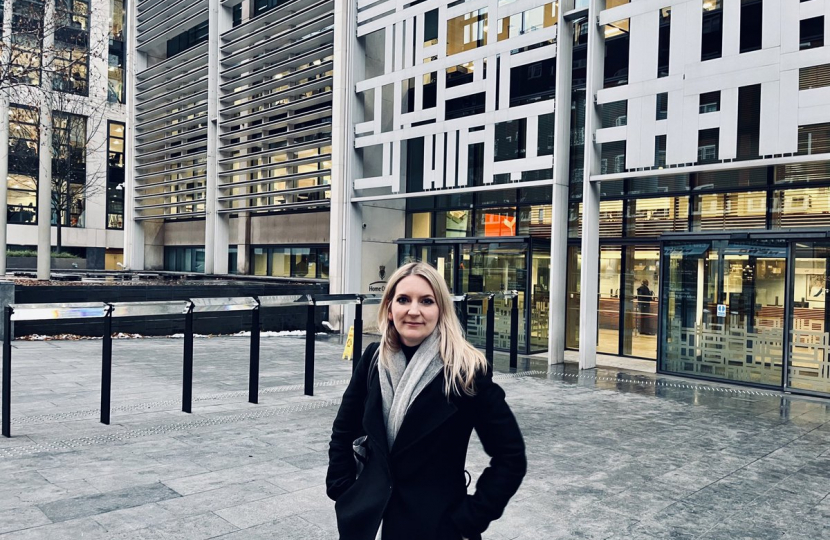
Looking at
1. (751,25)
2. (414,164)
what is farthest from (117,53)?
(751,25)

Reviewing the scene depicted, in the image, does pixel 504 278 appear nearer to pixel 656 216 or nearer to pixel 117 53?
pixel 656 216

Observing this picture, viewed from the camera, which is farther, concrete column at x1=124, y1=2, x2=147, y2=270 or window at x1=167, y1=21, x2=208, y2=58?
concrete column at x1=124, y1=2, x2=147, y2=270

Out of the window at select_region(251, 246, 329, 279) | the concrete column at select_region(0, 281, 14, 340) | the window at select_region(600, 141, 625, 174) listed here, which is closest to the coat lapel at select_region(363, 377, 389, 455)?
the window at select_region(600, 141, 625, 174)

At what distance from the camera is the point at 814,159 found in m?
9.68

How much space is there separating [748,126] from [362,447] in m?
10.5

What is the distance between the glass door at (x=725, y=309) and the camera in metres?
10.7

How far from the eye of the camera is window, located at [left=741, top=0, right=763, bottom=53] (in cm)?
1134

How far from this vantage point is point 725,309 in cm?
1126

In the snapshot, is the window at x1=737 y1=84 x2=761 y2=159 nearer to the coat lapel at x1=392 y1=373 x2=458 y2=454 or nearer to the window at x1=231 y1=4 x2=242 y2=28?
the coat lapel at x1=392 y1=373 x2=458 y2=454

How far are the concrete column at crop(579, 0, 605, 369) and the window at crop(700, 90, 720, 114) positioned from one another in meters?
1.88

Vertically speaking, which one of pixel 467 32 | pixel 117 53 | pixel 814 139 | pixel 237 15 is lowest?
pixel 814 139

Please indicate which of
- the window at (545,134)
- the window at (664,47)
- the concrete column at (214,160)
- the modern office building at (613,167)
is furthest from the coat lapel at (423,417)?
the concrete column at (214,160)

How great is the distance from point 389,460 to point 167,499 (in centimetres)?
322

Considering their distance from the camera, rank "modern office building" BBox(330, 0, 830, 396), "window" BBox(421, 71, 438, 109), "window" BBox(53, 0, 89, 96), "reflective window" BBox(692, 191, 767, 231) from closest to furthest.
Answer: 1. "modern office building" BBox(330, 0, 830, 396)
2. "window" BBox(53, 0, 89, 96)
3. "reflective window" BBox(692, 191, 767, 231)
4. "window" BBox(421, 71, 438, 109)
